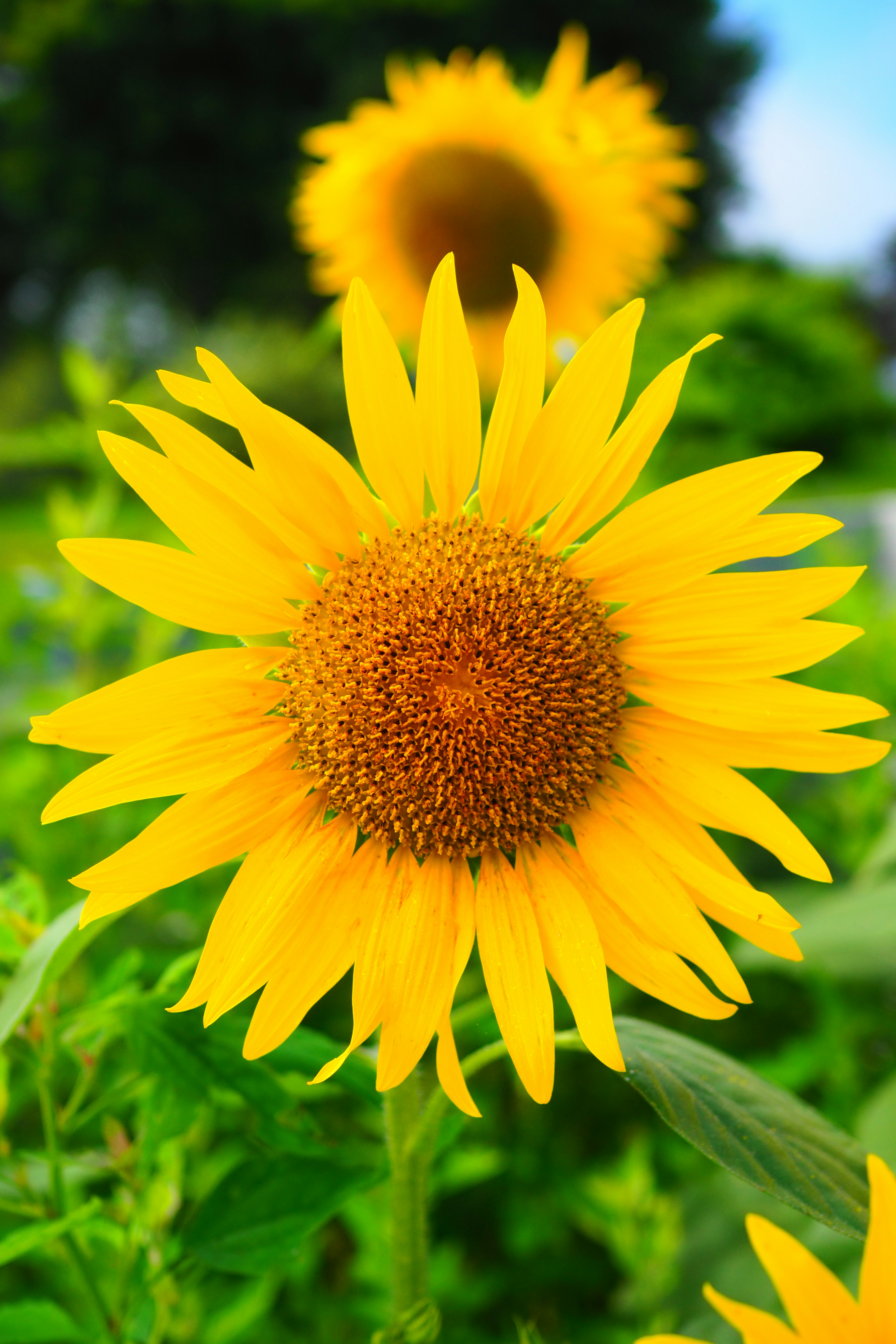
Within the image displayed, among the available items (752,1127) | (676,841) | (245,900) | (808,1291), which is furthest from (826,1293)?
(245,900)

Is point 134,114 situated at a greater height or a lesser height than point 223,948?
greater

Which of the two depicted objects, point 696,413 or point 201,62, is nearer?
point 696,413

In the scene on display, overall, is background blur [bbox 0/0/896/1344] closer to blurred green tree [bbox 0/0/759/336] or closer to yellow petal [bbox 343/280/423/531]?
yellow petal [bbox 343/280/423/531]

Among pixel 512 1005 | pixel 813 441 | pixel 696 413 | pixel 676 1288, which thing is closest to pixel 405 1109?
pixel 512 1005

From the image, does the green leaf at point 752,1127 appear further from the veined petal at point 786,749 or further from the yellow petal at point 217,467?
the yellow petal at point 217,467

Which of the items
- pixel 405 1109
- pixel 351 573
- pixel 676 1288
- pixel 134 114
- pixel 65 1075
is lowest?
pixel 676 1288

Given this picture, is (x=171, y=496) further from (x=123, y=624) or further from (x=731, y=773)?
(x=123, y=624)
